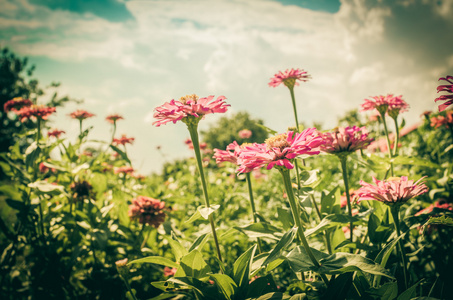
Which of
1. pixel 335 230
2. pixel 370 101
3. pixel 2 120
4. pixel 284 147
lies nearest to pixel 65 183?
pixel 284 147

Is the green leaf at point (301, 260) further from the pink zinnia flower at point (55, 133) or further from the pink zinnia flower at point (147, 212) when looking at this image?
the pink zinnia flower at point (55, 133)

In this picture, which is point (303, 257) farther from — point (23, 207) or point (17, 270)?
point (17, 270)

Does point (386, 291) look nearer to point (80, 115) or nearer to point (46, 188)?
point (46, 188)

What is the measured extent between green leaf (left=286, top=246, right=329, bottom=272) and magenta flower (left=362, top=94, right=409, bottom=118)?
1.45 m

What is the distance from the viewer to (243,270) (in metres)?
1.10

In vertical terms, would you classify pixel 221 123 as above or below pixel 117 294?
above

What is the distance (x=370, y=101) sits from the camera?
200 centimetres

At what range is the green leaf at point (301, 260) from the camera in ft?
3.12

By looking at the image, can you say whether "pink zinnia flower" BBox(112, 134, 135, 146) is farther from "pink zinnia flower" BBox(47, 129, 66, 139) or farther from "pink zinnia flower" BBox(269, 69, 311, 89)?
"pink zinnia flower" BBox(269, 69, 311, 89)

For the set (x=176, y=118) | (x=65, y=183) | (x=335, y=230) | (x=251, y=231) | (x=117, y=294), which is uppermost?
(x=176, y=118)

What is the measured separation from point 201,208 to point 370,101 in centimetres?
164

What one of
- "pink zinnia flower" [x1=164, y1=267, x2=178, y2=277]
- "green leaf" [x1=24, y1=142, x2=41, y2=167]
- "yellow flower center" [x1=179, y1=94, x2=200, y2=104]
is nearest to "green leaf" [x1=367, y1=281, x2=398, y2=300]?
"yellow flower center" [x1=179, y1=94, x2=200, y2=104]

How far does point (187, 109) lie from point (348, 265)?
96 centimetres

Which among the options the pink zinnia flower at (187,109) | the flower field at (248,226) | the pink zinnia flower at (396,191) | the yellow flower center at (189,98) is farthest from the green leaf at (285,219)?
the yellow flower center at (189,98)
